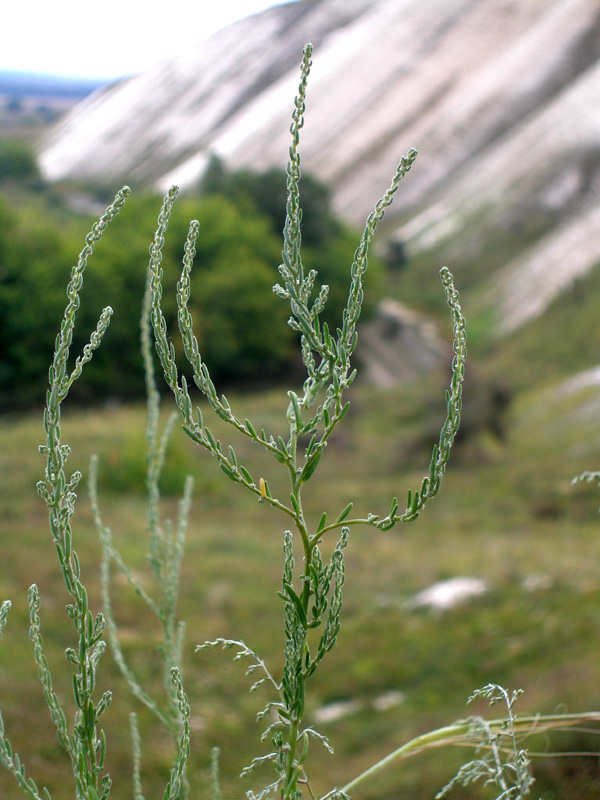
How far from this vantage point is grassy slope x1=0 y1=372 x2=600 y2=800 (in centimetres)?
693

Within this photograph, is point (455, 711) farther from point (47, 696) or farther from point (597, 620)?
point (47, 696)

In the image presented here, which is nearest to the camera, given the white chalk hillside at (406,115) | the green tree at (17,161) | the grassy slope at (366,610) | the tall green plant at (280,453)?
the tall green plant at (280,453)

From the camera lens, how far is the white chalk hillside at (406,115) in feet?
58.0

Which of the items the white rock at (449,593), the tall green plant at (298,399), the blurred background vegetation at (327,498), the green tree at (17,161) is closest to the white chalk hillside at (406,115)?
the blurred background vegetation at (327,498)

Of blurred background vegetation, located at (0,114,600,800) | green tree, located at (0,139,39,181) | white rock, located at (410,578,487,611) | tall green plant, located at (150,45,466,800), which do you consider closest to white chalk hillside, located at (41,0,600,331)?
blurred background vegetation, located at (0,114,600,800)

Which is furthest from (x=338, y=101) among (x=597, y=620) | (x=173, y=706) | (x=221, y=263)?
(x=173, y=706)

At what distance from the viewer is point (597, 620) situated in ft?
25.8

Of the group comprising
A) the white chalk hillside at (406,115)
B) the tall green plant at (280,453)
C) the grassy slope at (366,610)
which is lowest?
the tall green plant at (280,453)

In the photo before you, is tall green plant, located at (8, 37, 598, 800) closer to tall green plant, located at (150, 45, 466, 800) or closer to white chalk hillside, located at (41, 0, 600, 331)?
tall green plant, located at (150, 45, 466, 800)

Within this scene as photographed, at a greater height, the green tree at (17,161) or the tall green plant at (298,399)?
the green tree at (17,161)

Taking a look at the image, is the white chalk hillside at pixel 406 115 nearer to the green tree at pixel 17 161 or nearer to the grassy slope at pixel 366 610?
the green tree at pixel 17 161

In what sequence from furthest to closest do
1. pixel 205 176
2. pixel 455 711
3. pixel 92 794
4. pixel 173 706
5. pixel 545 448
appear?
pixel 205 176, pixel 545 448, pixel 455 711, pixel 173 706, pixel 92 794

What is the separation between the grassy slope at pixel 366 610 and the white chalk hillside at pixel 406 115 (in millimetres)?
6918

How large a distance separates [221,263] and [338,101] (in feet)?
43.5
